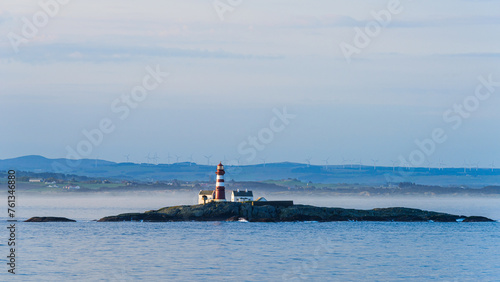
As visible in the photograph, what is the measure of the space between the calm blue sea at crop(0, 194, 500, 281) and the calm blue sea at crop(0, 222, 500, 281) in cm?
7

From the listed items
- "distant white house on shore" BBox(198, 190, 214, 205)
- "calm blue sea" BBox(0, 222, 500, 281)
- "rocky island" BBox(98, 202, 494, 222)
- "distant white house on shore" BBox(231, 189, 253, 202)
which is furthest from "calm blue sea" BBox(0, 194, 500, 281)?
"distant white house on shore" BBox(231, 189, 253, 202)

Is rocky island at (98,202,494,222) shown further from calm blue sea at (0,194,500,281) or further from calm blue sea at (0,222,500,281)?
calm blue sea at (0,222,500,281)

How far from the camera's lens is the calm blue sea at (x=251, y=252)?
46188 millimetres

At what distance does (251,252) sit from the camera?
2238 inches

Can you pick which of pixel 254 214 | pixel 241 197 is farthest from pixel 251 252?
pixel 241 197

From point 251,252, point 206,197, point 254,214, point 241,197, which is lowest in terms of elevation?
point 251,252

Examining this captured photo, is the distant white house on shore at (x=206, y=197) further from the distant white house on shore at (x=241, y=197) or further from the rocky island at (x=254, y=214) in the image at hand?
the rocky island at (x=254, y=214)

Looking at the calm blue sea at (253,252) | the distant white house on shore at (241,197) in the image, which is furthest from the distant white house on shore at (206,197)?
the calm blue sea at (253,252)

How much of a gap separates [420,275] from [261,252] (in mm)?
13968

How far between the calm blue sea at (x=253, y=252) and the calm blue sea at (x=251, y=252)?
0.22 ft

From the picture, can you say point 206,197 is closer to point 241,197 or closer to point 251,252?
point 241,197

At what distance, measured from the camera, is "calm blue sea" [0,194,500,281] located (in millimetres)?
46188

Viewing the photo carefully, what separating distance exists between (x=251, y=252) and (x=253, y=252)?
15 cm

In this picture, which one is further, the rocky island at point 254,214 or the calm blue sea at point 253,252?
the rocky island at point 254,214
